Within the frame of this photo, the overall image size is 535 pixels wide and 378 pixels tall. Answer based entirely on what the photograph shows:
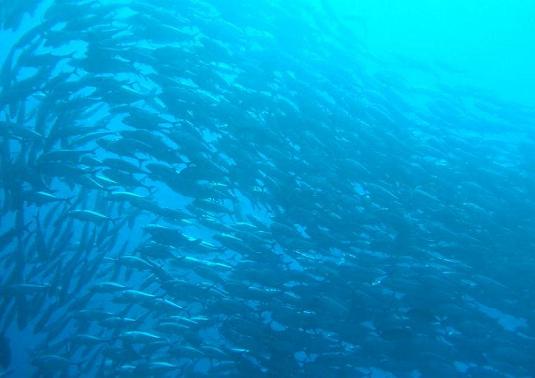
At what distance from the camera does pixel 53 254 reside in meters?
7.23

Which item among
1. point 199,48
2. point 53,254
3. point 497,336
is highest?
point 199,48

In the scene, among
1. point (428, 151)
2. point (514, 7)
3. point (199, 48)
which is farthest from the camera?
point (514, 7)

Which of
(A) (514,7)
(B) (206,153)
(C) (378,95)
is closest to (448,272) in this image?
(C) (378,95)

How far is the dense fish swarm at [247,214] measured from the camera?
6977mm

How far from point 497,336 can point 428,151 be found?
11.9 feet

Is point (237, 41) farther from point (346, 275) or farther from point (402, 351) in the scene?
point (402, 351)

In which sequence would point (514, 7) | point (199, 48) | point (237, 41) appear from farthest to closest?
point (514, 7) < point (237, 41) < point (199, 48)

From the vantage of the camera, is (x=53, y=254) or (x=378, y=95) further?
(x=378, y=95)

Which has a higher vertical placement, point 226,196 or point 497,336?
point 226,196

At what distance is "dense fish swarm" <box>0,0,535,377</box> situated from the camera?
22.9 feet

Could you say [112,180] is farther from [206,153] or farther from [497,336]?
[497,336]

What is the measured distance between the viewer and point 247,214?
8.20 meters

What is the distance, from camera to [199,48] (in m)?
7.79

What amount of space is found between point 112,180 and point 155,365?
289cm
